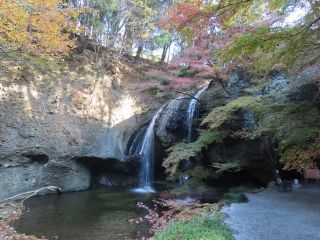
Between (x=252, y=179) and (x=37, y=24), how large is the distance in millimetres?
10812

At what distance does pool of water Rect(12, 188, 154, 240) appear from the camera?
852 centimetres

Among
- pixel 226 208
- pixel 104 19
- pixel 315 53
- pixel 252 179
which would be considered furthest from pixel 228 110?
pixel 104 19

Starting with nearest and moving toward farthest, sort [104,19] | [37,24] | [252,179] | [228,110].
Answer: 1. [37,24]
2. [228,110]
3. [252,179]
4. [104,19]

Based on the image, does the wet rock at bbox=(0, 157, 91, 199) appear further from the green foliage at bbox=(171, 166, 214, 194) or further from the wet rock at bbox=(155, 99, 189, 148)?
the green foliage at bbox=(171, 166, 214, 194)

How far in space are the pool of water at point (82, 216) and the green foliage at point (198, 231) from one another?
209 cm

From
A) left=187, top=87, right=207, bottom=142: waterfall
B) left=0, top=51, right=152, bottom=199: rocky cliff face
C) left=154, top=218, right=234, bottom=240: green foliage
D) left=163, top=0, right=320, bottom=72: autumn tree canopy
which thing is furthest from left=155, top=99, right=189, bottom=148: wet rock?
left=163, top=0, right=320, bottom=72: autumn tree canopy

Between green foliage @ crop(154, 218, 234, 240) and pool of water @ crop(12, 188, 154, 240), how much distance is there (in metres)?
2.09

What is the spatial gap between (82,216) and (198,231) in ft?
17.8

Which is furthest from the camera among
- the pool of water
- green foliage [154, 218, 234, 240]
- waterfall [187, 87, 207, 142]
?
waterfall [187, 87, 207, 142]

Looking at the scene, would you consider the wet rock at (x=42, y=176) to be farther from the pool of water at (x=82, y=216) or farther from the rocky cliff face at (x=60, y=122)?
the pool of water at (x=82, y=216)

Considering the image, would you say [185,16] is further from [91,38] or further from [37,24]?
[91,38]

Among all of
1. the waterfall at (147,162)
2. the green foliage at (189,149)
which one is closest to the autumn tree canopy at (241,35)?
the green foliage at (189,149)

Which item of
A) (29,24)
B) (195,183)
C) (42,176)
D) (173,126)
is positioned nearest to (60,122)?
(42,176)

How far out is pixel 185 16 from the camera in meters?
5.00
